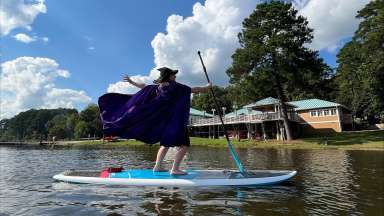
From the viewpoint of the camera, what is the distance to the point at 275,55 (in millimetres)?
50375

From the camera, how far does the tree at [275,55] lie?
49.8 metres

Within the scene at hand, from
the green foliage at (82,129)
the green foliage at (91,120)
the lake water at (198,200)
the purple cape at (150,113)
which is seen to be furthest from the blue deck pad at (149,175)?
the green foliage at (82,129)

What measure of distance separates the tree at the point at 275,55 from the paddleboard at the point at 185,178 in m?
39.6

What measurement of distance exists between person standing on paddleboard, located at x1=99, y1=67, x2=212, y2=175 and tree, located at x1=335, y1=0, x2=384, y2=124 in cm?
4994

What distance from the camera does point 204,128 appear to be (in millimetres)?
82312

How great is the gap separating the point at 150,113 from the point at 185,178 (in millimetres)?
2492

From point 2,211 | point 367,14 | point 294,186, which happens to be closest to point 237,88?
point 367,14

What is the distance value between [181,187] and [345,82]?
7280cm

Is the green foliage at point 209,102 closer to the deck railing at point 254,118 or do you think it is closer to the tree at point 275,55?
the deck railing at point 254,118

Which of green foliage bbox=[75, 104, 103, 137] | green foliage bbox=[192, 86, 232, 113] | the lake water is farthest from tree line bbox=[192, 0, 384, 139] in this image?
green foliage bbox=[75, 104, 103, 137]

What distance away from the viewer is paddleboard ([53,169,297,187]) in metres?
10.8

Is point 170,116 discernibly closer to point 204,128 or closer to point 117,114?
point 117,114

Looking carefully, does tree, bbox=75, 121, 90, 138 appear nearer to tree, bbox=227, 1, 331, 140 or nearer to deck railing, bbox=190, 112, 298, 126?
deck railing, bbox=190, 112, 298, 126

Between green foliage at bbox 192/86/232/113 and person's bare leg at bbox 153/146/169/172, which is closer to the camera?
person's bare leg at bbox 153/146/169/172
